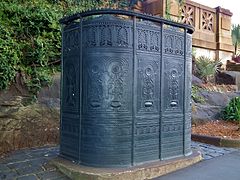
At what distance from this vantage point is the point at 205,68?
11.0 meters

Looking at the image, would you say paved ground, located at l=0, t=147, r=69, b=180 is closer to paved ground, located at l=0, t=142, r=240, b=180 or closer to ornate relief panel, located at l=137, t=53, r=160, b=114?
paved ground, located at l=0, t=142, r=240, b=180

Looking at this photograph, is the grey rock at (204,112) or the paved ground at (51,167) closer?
the paved ground at (51,167)

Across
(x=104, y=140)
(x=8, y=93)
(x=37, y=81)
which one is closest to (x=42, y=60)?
(x=37, y=81)

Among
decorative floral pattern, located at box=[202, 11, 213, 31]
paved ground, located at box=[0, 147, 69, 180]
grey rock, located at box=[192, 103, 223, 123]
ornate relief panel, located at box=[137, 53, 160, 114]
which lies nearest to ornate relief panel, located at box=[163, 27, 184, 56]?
ornate relief panel, located at box=[137, 53, 160, 114]

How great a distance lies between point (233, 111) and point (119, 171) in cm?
593

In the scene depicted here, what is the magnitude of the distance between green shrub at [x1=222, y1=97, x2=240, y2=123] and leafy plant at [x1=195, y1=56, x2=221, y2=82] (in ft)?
8.06

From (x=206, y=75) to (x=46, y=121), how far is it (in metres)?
7.20

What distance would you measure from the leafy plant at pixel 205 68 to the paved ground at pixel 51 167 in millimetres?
6015

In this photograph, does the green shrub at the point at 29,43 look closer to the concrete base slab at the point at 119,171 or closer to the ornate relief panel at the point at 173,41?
the concrete base slab at the point at 119,171

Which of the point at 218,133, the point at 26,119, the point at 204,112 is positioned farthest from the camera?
the point at 204,112

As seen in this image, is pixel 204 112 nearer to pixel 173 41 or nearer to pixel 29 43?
pixel 173 41

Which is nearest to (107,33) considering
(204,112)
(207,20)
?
(204,112)

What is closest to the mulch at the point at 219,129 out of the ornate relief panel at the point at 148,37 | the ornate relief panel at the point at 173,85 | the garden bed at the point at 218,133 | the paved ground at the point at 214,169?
the garden bed at the point at 218,133

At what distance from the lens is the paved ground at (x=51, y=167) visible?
388 centimetres
